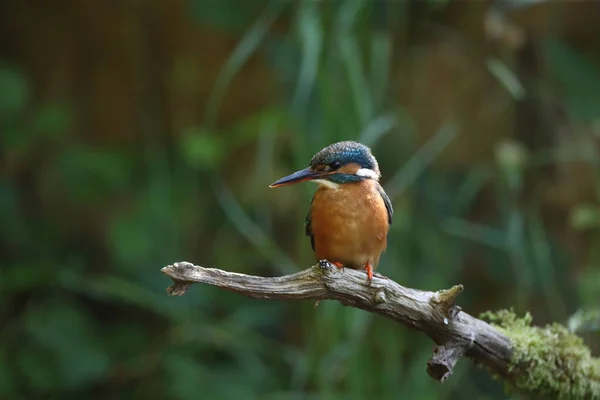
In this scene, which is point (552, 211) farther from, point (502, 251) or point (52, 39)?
point (52, 39)

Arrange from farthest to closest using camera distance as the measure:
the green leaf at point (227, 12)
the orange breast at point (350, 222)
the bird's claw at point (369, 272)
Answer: the green leaf at point (227, 12), the orange breast at point (350, 222), the bird's claw at point (369, 272)

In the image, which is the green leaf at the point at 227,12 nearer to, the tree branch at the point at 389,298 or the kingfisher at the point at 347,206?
the kingfisher at the point at 347,206

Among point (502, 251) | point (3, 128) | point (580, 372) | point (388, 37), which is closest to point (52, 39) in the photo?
point (3, 128)

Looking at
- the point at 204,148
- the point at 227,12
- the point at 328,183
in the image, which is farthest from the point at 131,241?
the point at 328,183

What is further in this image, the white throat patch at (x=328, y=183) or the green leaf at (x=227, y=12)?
the green leaf at (x=227, y=12)

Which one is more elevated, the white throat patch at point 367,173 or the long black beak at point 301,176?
the white throat patch at point 367,173

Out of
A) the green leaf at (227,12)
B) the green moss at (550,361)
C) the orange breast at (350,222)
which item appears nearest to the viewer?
the orange breast at (350,222)

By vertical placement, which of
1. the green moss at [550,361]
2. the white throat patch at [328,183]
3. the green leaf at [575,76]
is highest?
the green leaf at [575,76]

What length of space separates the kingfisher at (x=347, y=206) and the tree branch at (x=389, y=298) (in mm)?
81

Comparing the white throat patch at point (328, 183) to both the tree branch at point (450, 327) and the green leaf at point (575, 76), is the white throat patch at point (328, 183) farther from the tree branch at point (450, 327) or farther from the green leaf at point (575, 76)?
the green leaf at point (575, 76)

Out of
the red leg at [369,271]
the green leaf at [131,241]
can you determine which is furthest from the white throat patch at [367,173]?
the green leaf at [131,241]

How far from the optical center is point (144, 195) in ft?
9.33

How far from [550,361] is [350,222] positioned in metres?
0.46

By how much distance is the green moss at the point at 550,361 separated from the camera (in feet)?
4.53
